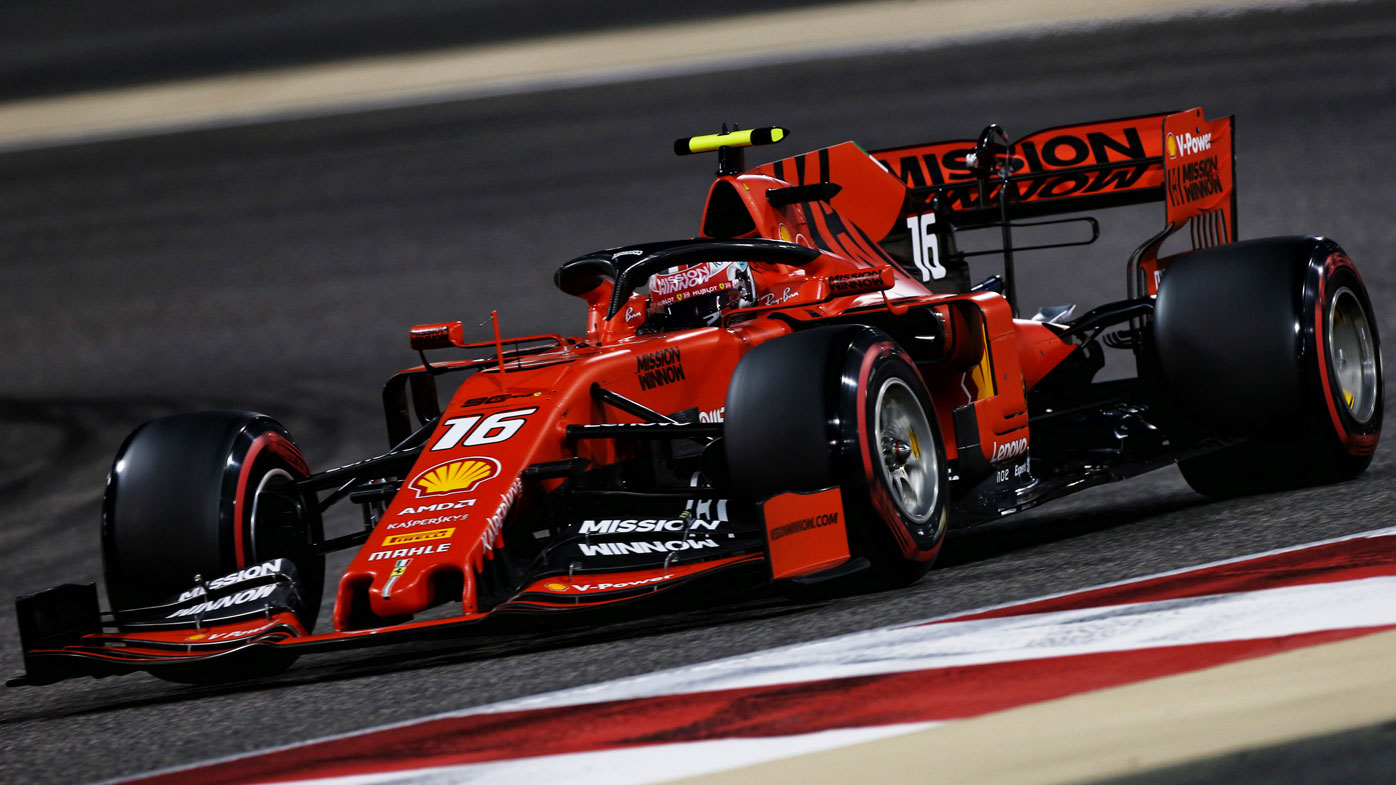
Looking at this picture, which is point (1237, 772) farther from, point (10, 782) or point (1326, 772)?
point (10, 782)

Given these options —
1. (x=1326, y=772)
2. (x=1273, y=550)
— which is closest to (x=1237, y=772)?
(x=1326, y=772)

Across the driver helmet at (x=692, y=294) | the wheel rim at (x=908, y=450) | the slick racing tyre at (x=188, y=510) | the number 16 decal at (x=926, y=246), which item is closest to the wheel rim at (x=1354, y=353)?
the number 16 decal at (x=926, y=246)

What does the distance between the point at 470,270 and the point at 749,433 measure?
1373cm

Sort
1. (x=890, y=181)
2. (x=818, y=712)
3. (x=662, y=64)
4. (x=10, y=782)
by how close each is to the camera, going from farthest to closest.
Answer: (x=662, y=64)
(x=890, y=181)
(x=10, y=782)
(x=818, y=712)

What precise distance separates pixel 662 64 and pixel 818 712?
2675cm

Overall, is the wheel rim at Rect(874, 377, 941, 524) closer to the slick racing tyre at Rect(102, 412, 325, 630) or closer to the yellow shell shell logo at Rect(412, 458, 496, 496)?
the yellow shell shell logo at Rect(412, 458, 496, 496)

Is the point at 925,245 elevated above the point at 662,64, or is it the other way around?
the point at 662,64

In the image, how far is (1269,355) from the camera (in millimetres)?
5961

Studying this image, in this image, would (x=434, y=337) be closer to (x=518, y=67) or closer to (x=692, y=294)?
(x=692, y=294)

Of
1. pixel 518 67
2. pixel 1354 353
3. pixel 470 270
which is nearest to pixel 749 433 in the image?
pixel 1354 353

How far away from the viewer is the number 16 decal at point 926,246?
23.5ft

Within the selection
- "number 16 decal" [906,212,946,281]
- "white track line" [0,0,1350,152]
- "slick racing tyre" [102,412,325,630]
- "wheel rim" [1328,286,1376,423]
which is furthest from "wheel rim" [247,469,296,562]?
"white track line" [0,0,1350,152]

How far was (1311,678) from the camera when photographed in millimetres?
3023

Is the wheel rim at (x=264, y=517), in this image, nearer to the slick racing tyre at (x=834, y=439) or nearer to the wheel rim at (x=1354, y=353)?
the slick racing tyre at (x=834, y=439)
